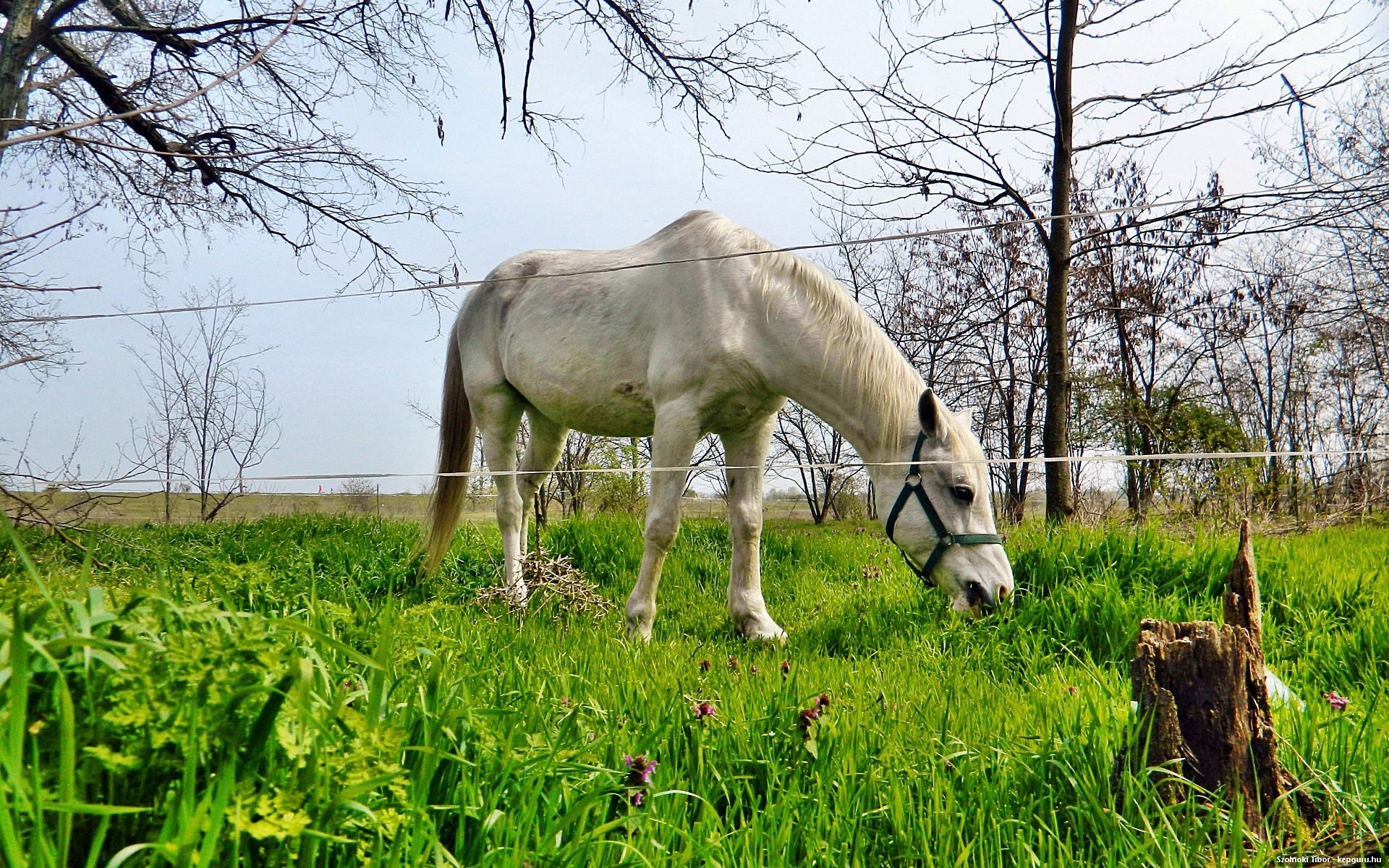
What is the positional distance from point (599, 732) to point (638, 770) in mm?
363

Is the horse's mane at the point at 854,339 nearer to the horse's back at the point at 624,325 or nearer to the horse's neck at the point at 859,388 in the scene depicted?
the horse's neck at the point at 859,388

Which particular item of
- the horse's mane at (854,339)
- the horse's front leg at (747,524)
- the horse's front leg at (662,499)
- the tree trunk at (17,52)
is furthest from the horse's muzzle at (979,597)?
the tree trunk at (17,52)

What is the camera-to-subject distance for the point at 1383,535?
548cm

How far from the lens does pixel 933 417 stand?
373 centimetres

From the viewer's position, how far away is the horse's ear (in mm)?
3707

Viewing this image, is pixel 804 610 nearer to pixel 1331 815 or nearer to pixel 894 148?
pixel 1331 815

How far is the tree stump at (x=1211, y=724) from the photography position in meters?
1.58

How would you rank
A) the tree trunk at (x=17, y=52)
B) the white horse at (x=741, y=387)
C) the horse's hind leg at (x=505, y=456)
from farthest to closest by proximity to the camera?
the horse's hind leg at (x=505, y=456), the tree trunk at (x=17, y=52), the white horse at (x=741, y=387)

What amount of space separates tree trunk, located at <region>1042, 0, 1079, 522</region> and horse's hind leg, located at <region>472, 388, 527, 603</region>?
434cm

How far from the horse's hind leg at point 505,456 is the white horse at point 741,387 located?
222mm

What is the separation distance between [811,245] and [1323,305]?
9547 mm

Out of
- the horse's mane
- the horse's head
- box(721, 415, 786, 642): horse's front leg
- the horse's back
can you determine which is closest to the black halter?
the horse's head

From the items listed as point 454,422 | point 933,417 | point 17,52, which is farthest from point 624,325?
point 17,52

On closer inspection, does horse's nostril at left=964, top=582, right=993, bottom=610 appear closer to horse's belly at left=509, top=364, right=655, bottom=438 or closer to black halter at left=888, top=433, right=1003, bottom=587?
black halter at left=888, top=433, right=1003, bottom=587
